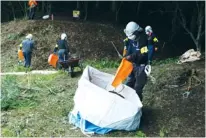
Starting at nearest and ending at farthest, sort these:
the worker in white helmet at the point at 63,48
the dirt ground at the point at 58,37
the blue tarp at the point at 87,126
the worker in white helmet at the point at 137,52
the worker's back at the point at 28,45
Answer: the blue tarp at the point at 87,126
the worker in white helmet at the point at 137,52
the worker in white helmet at the point at 63,48
the worker's back at the point at 28,45
the dirt ground at the point at 58,37

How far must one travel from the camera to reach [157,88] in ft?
30.2

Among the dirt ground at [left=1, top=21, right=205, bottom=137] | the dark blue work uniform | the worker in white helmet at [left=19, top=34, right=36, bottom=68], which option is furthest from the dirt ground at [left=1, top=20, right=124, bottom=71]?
the dark blue work uniform

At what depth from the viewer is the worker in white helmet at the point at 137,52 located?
24.8 feet

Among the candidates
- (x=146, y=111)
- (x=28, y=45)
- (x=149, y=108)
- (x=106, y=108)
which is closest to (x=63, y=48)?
(x=28, y=45)

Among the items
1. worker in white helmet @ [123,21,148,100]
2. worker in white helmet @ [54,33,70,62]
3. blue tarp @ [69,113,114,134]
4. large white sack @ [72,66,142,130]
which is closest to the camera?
large white sack @ [72,66,142,130]

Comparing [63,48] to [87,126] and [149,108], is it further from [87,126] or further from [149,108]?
[87,126]

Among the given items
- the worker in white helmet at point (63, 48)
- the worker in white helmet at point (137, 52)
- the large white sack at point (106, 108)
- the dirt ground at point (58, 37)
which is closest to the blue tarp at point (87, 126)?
the large white sack at point (106, 108)

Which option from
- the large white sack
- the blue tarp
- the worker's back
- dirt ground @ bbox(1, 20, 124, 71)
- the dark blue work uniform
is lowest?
dirt ground @ bbox(1, 20, 124, 71)

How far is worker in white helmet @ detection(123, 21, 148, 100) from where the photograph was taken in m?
7.56

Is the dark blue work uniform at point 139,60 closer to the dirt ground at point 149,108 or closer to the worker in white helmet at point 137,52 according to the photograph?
the worker in white helmet at point 137,52

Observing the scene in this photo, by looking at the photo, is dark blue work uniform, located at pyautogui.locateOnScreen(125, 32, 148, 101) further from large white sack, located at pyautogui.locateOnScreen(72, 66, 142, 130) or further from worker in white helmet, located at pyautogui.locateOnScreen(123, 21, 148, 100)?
large white sack, located at pyautogui.locateOnScreen(72, 66, 142, 130)

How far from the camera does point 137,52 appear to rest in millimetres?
7691

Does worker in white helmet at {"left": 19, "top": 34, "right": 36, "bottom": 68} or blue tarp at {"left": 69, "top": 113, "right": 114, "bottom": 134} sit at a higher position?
blue tarp at {"left": 69, "top": 113, "right": 114, "bottom": 134}

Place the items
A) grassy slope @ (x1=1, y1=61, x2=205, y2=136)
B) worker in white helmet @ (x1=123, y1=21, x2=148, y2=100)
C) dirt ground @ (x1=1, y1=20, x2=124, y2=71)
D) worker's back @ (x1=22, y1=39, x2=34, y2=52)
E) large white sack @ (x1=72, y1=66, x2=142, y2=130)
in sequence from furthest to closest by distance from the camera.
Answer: dirt ground @ (x1=1, y1=20, x2=124, y2=71) < worker's back @ (x1=22, y1=39, x2=34, y2=52) < worker in white helmet @ (x1=123, y1=21, x2=148, y2=100) < grassy slope @ (x1=1, y1=61, x2=205, y2=136) < large white sack @ (x1=72, y1=66, x2=142, y2=130)
